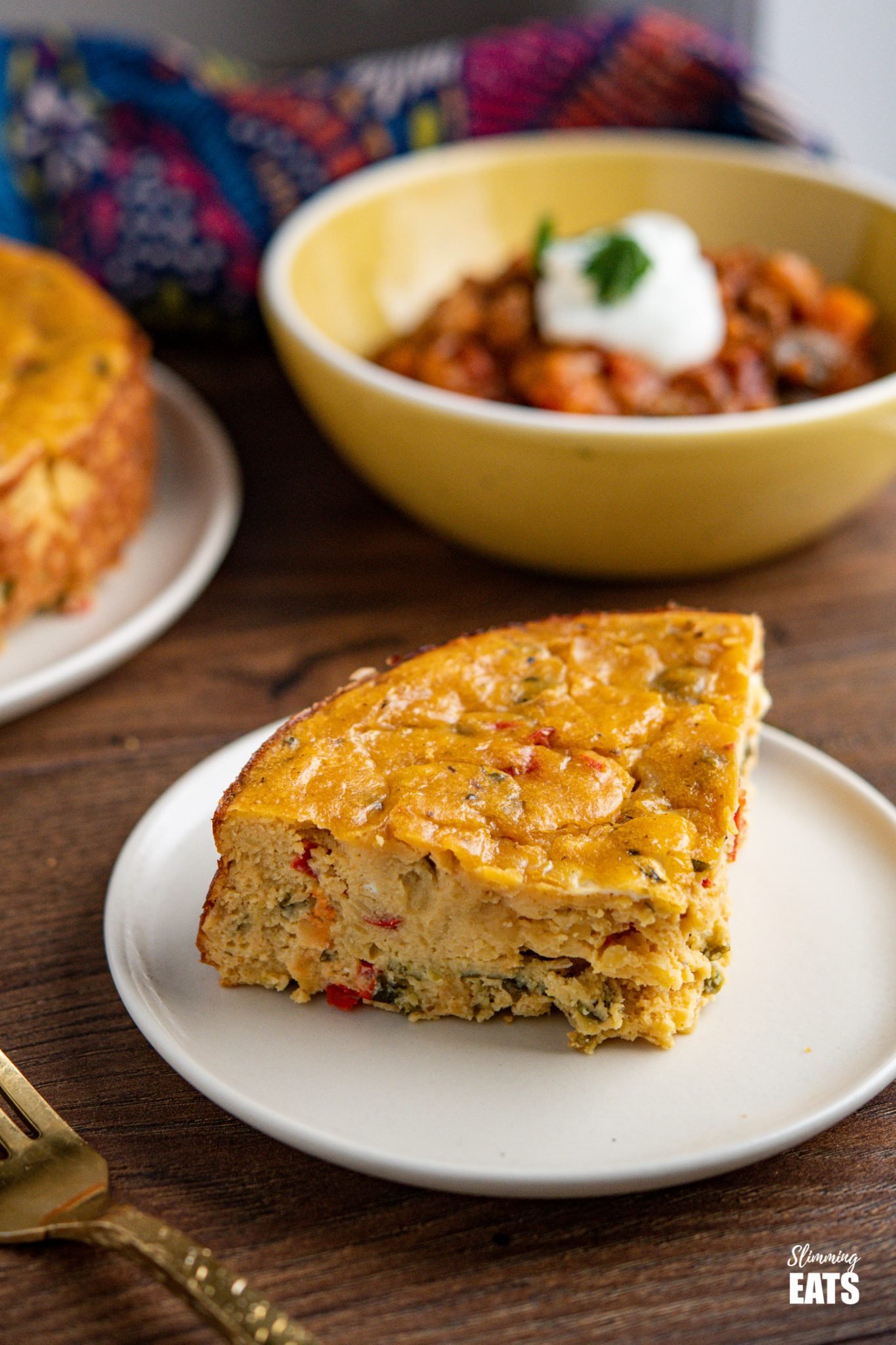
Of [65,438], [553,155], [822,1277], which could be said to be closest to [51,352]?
[65,438]

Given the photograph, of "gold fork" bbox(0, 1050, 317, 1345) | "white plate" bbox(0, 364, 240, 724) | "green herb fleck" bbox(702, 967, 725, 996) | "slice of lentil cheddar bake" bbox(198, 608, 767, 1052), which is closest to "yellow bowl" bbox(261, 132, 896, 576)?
"white plate" bbox(0, 364, 240, 724)

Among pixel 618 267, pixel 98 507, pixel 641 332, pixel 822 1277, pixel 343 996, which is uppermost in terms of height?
pixel 618 267

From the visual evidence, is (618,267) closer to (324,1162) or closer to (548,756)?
(548,756)

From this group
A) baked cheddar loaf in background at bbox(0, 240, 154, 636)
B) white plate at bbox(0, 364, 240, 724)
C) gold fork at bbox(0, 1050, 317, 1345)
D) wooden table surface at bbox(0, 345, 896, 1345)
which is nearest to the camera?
gold fork at bbox(0, 1050, 317, 1345)

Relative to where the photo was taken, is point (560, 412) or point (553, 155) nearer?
point (560, 412)

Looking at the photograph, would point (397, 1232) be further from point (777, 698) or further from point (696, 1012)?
point (777, 698)

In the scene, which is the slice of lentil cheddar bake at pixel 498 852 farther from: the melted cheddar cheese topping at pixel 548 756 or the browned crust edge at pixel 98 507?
the browned crust edge at pixel 98 507

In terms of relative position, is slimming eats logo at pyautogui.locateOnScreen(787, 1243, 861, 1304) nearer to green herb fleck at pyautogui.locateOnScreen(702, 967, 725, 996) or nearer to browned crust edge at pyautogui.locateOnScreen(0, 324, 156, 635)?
green herb fleck at pyautogui.locateOnScreen(702, 967, 725, 996)

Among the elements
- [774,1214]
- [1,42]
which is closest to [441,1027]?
[774,1214]
